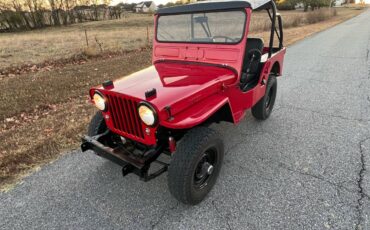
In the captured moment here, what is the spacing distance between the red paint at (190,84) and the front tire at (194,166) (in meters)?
0.18

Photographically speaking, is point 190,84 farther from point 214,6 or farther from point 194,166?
point 214,6

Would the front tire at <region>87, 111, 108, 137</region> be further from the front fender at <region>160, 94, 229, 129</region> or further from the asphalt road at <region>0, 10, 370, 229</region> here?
the front fender at <region>160, 94, 229, 129</region>

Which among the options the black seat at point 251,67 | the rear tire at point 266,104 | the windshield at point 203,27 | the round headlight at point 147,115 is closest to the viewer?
the round headlight at point 147,115

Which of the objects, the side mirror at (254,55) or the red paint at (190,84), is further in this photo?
the side mirror at (254,55)

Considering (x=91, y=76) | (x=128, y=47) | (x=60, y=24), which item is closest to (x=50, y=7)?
(x=60, y=24)

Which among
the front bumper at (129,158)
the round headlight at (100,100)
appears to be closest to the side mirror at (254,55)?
the front bumper at (129,158)

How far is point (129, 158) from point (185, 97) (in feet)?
2.44

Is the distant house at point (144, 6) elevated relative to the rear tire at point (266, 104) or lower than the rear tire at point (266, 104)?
elevated

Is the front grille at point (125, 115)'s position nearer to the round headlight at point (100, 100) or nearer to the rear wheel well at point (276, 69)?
the round headlight at point (100, 100)

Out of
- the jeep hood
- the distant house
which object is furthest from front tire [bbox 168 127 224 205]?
the distant house

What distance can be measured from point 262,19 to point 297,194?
268 cm

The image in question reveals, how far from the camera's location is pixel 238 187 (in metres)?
2.78

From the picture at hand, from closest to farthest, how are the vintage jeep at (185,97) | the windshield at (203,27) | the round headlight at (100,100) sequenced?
the vintage jeep at (185,97), the round headlight at (100,100), the windshield at (203,27)

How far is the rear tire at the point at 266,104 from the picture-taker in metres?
3.99
